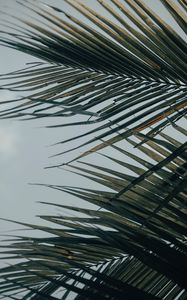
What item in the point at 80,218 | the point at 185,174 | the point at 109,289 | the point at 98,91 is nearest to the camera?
the point at 109,289

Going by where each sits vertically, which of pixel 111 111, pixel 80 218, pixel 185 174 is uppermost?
pixel 111 111

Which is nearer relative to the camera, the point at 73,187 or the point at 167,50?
the point at 73,187

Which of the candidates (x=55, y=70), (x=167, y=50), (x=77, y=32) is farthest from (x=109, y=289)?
(x=55, y=70)

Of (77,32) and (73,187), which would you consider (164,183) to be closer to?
(73,187)

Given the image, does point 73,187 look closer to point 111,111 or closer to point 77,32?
point 111,111

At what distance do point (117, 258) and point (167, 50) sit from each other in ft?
1.94

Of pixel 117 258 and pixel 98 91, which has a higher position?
pixel 98 91

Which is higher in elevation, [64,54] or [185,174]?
[64,54]

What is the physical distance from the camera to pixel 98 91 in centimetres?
148

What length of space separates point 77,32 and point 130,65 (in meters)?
0.18

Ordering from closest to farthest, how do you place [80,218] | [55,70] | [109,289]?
[109,289] → [80,218] → [55,70]

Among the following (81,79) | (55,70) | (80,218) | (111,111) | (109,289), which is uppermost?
(55,70)

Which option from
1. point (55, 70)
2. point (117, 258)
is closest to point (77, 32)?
point (55, 70)

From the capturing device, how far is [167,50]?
4.23ft
